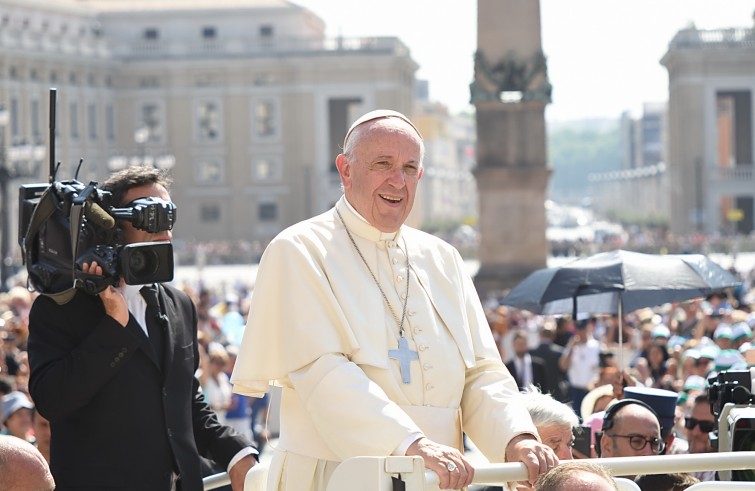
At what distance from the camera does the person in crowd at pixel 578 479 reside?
367 centimetres

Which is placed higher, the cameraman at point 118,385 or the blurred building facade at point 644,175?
the blurred building facade at point 644,175

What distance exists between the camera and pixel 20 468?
4.11 metres

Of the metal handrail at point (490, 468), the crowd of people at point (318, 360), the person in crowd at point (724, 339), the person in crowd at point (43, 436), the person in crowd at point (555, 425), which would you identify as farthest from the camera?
the person in crowd at point (724, 339)

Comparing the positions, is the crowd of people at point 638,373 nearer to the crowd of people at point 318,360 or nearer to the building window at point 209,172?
the crowd of people at point 318,360

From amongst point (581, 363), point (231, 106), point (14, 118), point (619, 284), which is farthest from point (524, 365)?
point (231, 106)

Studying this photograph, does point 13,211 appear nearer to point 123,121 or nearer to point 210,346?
point 123,121

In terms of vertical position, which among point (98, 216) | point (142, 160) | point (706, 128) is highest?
point (706, 128)

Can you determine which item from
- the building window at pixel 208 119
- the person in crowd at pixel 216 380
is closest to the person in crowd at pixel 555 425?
the person in crowd at pixel 216 380

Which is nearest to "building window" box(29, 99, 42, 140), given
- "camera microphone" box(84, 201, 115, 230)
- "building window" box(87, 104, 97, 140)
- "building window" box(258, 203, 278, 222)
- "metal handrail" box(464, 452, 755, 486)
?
"building window" box(87, 104, 97, 140)

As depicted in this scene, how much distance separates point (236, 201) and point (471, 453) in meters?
84.5

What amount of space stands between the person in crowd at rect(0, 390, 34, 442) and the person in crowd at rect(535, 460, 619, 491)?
19.7 ft

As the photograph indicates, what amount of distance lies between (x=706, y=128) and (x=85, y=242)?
293 ft

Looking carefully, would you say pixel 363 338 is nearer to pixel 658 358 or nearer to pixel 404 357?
pixel 404 357

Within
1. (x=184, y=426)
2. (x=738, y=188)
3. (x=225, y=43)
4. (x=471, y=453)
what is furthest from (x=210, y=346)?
(x=225, y=43)
